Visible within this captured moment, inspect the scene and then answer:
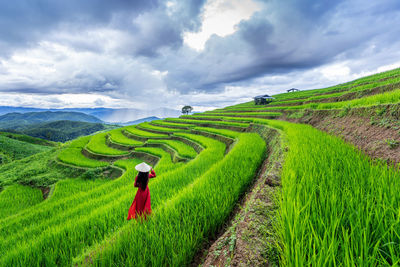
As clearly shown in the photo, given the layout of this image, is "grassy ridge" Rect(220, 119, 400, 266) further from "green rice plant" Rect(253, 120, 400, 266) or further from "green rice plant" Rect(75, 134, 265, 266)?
"green rice plant" Rect(75, 134, 265, 266)

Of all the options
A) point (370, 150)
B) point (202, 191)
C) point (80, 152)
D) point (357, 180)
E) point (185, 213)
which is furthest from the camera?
point (80, 152)

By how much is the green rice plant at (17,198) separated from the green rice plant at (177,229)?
345 inches

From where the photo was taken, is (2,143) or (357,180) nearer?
(357,180)

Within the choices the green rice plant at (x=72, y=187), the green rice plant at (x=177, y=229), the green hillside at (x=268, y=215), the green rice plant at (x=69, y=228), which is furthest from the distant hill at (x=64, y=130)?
the green rice plant at (x=177, y=229)

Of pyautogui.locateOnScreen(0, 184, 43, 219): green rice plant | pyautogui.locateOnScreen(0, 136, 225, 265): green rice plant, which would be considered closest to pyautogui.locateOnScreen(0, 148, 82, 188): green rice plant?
pyautogui.locateOnScreen(0, 184, 43, 219): green rice plant

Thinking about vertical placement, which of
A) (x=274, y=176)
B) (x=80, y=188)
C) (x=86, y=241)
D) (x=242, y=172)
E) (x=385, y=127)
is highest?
(x=385, y=127)

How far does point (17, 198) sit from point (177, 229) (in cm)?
1096

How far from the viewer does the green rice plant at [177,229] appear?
1.78 metres

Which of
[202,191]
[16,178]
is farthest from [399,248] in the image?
[16,178]

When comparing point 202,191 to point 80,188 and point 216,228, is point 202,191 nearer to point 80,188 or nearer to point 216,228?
point 216,228

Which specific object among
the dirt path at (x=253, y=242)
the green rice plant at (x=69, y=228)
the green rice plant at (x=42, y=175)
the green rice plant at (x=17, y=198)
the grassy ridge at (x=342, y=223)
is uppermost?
the grassy ridge at (x=342, y=223)

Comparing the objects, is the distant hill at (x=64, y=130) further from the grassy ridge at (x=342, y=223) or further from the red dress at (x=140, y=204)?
the grassy ridge at (x=342, y=223)

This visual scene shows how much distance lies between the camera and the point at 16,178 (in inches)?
391

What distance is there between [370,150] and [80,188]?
11852 millimetres
